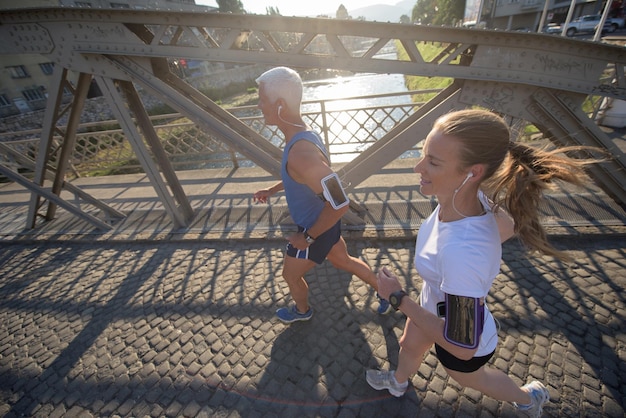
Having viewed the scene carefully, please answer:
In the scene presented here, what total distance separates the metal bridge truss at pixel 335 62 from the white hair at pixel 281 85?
1027mm

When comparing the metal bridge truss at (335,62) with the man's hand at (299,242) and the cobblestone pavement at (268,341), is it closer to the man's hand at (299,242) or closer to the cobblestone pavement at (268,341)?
the cobblestone pavement at (268,341)

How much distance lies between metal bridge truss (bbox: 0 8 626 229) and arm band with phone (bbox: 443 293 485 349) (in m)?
2.46

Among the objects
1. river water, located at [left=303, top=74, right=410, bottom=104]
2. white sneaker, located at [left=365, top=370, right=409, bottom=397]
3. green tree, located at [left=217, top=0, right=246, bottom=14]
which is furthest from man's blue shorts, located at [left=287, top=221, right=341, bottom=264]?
green tree, located at [left=217, top=0, right=246, bottom=14]

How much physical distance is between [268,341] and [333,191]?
1765 millimetres

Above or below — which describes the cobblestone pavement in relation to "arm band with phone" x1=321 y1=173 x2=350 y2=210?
below

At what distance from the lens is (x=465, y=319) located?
1.19 m

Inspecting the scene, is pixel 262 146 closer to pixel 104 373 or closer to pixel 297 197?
pixel 297 197

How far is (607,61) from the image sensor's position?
102 inches

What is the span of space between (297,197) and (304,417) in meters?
1.75

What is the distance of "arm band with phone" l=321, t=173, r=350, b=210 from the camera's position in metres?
1.93

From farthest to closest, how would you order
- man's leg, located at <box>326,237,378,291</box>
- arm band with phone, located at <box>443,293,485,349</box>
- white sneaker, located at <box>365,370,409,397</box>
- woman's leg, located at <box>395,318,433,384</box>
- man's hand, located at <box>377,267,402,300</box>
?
1. man's leg, located at <box>326,237,378,291</box>
2. white sneaker, located at <box>365,370,409,397</box>
3. woman's leg, located at <box>395,318,433,384</box>
4. man's hand, located at <box>377,267,402,300</box>
5. arm band with phone, located at <box>443,293,485,349</box>

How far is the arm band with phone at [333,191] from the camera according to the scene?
1930 millimetres

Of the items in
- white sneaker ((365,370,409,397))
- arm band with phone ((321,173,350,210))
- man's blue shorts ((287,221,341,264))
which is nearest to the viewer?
arm band with phone ((321,173,350,210))

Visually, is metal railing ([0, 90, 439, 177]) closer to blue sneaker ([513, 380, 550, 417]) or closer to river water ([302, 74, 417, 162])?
river water ([302, 74, 417, 162])
